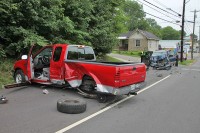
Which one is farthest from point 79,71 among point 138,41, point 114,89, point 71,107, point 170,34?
point 170,34

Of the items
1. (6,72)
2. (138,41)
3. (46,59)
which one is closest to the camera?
(46,59)

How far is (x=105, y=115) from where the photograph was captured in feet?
27.0

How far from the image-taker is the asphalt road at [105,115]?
6.96 m

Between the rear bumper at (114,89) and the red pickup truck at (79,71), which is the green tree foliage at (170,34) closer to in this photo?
the red pickup truck at (79,71)

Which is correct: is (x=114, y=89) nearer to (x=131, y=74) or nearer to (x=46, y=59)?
(x=131, y=74)

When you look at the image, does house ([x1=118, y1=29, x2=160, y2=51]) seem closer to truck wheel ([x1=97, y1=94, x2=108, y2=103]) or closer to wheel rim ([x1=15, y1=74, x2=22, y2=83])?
wheel rim ([x1=15, y1=74, x2=22, y2=83])

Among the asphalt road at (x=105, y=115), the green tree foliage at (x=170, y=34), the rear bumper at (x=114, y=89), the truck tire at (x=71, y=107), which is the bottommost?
the asphalt road at (x=105, y=115)

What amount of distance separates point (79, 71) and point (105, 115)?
9.36ft

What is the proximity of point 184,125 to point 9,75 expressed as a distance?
30.5 ft

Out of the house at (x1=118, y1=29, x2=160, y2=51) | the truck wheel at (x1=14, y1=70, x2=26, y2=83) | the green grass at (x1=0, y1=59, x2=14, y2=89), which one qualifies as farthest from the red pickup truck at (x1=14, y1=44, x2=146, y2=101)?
the house at (x1=118, y1=29, x2=160, y2=51)

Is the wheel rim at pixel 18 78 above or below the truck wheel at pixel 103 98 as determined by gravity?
above

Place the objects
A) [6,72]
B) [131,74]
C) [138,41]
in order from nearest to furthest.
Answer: [131,74], [6,72], [138,41]

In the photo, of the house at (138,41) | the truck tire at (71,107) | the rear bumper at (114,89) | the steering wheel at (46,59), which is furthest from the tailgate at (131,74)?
the house at (138,41)

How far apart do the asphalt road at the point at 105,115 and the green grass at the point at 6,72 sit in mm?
1869
